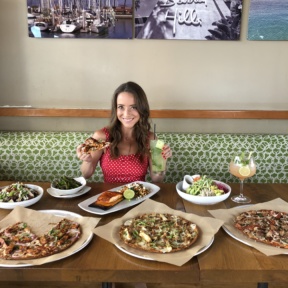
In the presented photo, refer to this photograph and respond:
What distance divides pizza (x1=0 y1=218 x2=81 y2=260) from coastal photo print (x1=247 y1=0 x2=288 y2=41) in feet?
7.62

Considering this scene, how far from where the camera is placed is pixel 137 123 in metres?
2.44

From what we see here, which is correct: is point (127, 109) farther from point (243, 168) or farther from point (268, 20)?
point (268, 20)

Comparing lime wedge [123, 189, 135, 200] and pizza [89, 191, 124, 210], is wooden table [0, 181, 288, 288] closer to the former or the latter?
pizza [89, 191, 124, 210]

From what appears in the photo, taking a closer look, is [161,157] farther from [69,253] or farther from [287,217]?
[69,253]

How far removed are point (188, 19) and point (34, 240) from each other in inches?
88.6

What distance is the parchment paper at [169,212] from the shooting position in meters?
1.24

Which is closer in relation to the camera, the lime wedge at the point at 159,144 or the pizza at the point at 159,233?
the pizza at the point at 159,233

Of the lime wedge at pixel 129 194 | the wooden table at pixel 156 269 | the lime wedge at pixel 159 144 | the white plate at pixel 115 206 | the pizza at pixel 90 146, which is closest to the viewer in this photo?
the wooden table at pixel 156 269

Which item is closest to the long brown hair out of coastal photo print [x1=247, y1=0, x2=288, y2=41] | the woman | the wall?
the woman

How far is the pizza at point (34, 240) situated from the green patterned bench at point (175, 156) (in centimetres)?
140

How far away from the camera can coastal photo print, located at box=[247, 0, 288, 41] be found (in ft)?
9.48

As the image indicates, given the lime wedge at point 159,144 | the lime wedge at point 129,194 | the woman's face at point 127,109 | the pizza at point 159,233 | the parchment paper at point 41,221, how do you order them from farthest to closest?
the woman's face at point 127,109, the lime wedge at point 159,144, the lime wedge at point 129,194, the parchment paper at point 41,221, the pizza at point 159,233

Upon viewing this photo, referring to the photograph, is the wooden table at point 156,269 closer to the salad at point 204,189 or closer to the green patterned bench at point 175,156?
the salad at point 204,189

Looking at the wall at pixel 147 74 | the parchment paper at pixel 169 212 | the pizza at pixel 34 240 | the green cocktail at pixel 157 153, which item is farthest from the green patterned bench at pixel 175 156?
the pizza at pixel 34 240
